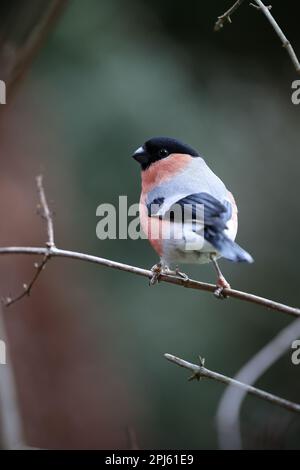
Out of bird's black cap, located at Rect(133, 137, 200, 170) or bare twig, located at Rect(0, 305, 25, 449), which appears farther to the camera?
bird's black cap, located at Rect(133, 137, 200, 170)

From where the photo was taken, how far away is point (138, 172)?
15.0 ft

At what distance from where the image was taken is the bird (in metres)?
2.57

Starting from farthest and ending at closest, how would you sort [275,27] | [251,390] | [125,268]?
[125,268] < [275,27] < [251,390]

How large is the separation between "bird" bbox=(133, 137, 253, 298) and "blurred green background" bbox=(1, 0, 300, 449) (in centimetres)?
134

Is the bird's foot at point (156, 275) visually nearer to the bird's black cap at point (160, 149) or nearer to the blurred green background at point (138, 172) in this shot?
the bird's black cap at point (160, 149)

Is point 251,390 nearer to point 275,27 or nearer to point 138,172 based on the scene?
point 275,27

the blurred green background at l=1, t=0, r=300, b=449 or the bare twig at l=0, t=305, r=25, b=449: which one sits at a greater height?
the blurred green background at l=1, t=0, r=300, b=449

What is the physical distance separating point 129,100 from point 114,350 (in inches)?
71.9

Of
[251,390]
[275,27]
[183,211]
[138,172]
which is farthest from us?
[138,172]

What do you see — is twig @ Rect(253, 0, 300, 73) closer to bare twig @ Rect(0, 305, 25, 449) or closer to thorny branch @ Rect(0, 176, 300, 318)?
thorny branch @ Rect(0, 176, 300, 318)

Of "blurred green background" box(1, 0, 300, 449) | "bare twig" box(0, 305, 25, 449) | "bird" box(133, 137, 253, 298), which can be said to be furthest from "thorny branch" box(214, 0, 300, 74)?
"blurred green background" box(1, 0, 300, 449)

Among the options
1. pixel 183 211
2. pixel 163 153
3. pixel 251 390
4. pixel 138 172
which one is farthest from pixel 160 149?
pixel 251 390

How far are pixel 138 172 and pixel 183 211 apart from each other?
1915mm

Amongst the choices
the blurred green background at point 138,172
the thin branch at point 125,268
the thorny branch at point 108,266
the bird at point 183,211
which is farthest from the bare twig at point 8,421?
the blurred green background at point 138,172
